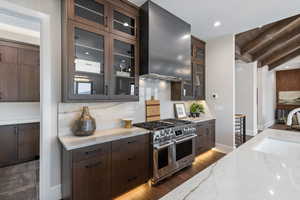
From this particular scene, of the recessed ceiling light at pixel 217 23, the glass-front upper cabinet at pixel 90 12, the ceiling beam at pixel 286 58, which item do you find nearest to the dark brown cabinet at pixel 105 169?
the glass-front upper cabinet at pixel 90 12

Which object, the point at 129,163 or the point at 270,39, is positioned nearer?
the point at 129,163

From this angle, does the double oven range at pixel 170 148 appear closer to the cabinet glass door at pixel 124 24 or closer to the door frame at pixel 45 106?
the door frame at pixel 45 106

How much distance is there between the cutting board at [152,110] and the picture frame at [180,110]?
0.59 meters

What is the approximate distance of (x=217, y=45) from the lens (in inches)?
145

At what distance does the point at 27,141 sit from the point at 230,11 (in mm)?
4641

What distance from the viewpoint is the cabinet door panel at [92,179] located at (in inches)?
60.2

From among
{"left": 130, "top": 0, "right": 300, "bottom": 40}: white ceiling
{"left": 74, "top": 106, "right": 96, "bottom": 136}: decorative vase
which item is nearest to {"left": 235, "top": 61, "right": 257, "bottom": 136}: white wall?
{"left": 130, "top": 0, "right": 300, "bottom": 40}: white ceiling

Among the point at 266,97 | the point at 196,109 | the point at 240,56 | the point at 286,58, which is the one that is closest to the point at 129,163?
the point at 196,109

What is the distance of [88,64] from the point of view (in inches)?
75.7

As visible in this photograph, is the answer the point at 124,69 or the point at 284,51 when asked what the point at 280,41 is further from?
the point at 124,69

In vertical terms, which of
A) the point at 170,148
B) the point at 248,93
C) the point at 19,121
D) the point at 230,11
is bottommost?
the point at 170,148

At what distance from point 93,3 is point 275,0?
2.73 m

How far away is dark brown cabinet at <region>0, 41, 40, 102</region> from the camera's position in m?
2.80

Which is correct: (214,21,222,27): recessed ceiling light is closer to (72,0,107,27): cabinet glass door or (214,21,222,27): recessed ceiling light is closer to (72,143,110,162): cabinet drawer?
(72,0,107,27): cabinet glass door
